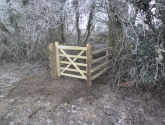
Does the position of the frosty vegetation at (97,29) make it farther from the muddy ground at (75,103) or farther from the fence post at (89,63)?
the fence post at (89,63)

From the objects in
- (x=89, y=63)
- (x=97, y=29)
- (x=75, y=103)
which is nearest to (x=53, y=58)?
(x=89, y=63)

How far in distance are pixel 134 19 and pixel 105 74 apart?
1936 mm

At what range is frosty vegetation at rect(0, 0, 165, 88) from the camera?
9.32 ft

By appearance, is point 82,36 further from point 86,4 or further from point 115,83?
point 115,83

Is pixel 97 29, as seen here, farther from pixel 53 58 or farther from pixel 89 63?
pixel 89 63

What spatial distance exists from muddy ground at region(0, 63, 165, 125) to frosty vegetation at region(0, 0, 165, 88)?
1.47 feet

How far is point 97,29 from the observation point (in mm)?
5922

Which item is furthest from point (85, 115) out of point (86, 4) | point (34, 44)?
point (34, 44)

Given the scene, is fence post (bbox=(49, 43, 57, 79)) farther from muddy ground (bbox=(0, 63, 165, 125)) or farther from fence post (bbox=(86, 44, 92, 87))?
fence post (bbox=(86, 44, 92, 87))

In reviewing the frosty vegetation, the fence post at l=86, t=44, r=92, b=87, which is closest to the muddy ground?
the fence post at l=86, t=44, r=92, b=87

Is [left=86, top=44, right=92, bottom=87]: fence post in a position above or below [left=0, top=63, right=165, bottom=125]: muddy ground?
above

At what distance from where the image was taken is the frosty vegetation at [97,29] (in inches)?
112

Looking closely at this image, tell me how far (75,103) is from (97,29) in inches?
148

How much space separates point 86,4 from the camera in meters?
4.18
